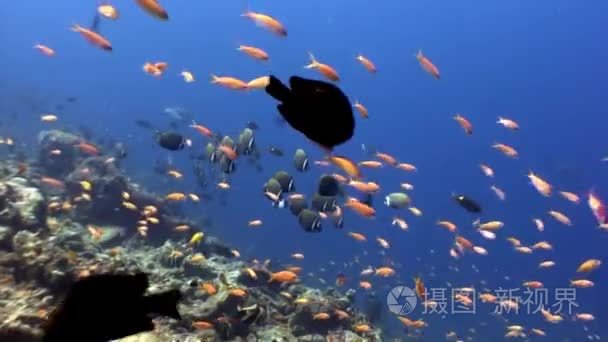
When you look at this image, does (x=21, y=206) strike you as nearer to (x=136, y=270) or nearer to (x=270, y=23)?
(x=270, y=23)

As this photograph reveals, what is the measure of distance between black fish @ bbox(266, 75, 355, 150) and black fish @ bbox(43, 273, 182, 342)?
1108 mm

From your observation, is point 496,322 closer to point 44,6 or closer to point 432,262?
point 432,262

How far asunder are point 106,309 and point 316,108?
1.47 meters

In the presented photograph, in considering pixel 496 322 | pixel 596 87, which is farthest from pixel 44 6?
pixel 496 322

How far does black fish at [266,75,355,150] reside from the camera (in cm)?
219

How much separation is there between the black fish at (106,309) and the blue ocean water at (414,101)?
1459 inches

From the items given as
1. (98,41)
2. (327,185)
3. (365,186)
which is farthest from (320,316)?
(98,41)

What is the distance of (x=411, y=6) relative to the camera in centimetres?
11769

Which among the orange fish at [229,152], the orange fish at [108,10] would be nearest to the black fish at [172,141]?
the orange fish at [229,152]

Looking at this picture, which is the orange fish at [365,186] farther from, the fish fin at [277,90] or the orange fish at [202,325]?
the fish fin at [277,90]

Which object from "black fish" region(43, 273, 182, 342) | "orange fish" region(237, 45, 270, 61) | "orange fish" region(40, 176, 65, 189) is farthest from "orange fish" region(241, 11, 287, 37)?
"orange fish" region(40, 176, 65, 189)

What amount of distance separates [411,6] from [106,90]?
7493cm

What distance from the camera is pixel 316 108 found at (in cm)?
221

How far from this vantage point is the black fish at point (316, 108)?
219 cm
